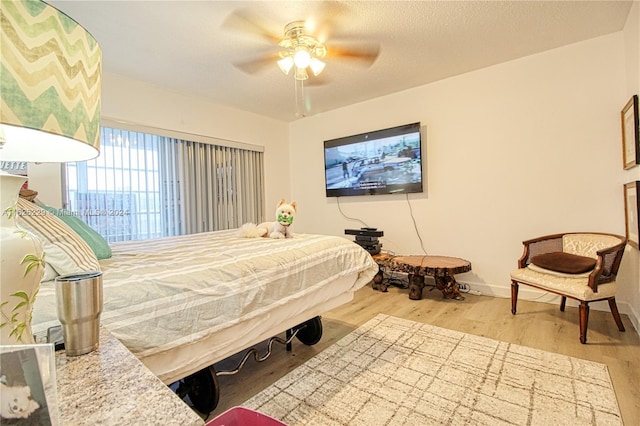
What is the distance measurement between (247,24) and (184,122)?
1805 millimetres

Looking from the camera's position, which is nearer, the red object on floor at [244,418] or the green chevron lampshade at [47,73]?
the green chevron lampshade at [47,73]

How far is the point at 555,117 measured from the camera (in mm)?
2934

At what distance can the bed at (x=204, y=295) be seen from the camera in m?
1.10

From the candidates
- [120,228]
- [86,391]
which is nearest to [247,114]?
[120,228]

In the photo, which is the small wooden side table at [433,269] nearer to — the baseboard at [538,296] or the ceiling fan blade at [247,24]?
the baseboard at [538,296]

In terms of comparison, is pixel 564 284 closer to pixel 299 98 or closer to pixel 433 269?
pixel 433 269

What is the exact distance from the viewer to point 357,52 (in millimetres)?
2801

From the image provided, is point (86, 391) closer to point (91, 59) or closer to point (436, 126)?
point (91, 59)

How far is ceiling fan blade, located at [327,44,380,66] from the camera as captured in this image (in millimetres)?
2709

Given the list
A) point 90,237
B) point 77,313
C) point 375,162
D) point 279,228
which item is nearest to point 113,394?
point 77,313

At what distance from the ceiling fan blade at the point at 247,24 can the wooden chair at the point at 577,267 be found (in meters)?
2.99

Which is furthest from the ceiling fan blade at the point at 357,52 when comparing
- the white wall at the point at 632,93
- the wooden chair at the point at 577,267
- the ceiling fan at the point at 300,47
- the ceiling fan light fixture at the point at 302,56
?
the wooden chair at the point at 577,267

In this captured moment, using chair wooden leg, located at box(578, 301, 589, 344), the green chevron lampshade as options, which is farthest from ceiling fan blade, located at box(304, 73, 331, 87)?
chair wooden leg, located at box(578, 301, 589, 344)

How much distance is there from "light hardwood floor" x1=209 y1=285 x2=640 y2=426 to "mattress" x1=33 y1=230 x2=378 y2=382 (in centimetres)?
48
